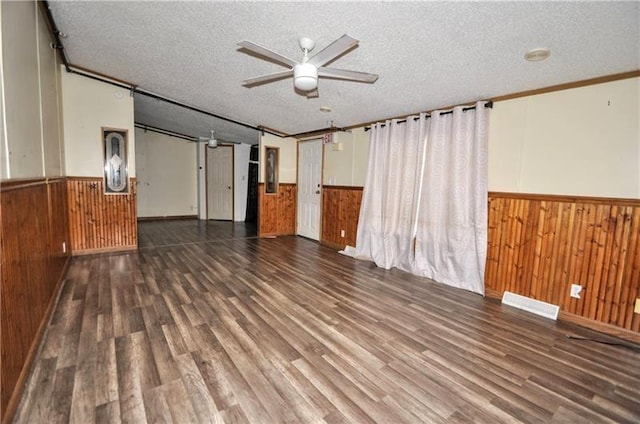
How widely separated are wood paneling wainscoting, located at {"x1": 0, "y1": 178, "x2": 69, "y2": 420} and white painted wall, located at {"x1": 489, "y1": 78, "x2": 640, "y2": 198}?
3.92 m

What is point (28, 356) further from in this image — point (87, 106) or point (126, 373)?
point (87, 106)

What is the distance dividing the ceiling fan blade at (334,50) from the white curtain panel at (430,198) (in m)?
1.89

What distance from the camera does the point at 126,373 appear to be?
1.72 m

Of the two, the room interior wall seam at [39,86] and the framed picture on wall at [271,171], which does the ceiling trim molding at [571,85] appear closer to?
the framed picture on wall at [271,171]

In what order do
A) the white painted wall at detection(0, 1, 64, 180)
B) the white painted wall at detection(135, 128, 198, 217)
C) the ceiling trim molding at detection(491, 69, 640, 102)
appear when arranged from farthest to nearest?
the white painted wall at detection(135, 128, 198, 217) < the ceiling trim molding at detection(491, 69, 640, 102) < the white painted wall at detection(0, 1, 64, 180)

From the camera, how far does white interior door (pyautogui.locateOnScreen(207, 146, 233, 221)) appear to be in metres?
7.98

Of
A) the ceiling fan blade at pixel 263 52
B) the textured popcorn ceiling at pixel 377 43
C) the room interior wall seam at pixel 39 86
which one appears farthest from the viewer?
the room interior wall seam at pixel 39 86

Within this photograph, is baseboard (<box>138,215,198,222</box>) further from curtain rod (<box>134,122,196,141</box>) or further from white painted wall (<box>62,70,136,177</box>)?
white painted wall (<box>62,70,136,177</box>)

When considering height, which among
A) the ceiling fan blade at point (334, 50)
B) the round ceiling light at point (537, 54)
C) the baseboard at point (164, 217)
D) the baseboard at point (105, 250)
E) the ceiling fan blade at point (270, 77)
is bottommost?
the baseboard at point (105, 250)

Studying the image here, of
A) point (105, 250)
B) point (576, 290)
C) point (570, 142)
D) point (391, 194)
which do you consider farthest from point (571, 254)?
point (105, 250)

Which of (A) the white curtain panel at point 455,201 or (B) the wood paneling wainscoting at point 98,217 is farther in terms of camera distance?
(B) the wood paneling wainscoting at point 98,217

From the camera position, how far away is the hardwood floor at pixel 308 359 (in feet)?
4.96

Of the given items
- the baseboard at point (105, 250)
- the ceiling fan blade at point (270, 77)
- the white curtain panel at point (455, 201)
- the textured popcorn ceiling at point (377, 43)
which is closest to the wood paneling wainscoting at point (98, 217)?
the baseboard at point (105, 250)

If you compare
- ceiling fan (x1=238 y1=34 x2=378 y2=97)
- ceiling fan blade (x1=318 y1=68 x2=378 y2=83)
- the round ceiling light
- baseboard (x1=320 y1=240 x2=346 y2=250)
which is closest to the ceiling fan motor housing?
ceiling fan (x1=238 y1=34 x2=378 y2=97)
